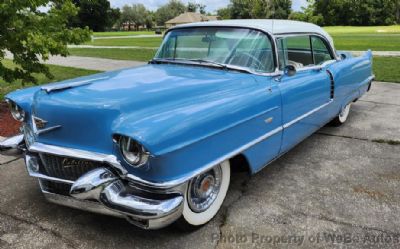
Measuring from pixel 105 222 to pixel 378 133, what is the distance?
3.78 meters

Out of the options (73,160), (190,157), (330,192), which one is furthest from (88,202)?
(330,192)

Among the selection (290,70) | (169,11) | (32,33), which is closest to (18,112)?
(290,70)

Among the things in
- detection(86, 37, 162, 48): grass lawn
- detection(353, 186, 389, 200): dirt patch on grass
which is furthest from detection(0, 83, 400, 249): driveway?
detection(86, 37, 162, 48): grass lawn

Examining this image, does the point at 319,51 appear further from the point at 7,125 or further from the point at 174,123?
the point at 7,125

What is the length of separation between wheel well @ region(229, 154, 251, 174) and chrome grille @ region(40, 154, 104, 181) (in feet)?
3.67

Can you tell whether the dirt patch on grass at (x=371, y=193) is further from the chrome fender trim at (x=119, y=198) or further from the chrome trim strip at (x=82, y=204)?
the chrome trim strip at (x=82, y=204)

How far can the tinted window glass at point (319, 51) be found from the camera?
15.4 feet

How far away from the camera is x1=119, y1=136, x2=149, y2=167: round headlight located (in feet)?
7.78

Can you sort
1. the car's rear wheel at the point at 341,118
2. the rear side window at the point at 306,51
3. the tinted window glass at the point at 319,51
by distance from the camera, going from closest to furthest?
the rear side window at the point at 306,51
the tinted window glass at the point at 319,51
the car's rear wheel at the point at 341,118

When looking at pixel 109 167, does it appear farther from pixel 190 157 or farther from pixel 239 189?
pixel 239 189

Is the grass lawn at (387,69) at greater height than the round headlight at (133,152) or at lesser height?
lesser

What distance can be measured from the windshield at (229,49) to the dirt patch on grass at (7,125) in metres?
2.65

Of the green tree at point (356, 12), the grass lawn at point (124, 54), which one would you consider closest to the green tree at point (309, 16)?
the green tree at point (356, 12)

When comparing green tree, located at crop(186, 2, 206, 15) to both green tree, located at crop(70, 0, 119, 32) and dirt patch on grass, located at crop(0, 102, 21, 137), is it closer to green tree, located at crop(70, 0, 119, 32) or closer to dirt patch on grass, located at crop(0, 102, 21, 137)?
green tree, located at crop(70, 0, 119, 32)
